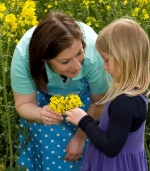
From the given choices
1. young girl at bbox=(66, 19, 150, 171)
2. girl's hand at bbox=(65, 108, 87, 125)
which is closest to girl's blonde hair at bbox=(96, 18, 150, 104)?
young girl at bbox=(66, 19, 150, 171)

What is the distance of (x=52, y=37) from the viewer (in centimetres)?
179

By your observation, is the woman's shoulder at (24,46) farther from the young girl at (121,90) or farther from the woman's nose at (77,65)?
the young girl at (121,90)

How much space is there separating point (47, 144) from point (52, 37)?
1.98ft

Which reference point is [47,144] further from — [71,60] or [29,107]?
[71,60]

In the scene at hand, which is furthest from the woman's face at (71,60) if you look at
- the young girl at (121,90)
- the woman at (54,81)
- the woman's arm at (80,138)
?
the woman's arm at (80,138)

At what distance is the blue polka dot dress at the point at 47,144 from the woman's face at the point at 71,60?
0.29 metres

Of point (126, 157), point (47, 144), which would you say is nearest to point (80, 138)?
point (47, 144)

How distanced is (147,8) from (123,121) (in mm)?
1552

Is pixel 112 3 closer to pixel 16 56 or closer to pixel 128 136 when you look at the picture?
pixel 16 56

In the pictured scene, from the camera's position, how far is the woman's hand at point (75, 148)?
2107mm

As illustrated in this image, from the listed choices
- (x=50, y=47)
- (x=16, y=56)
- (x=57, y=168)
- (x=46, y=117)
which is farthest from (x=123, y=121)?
(x=57, y=168)

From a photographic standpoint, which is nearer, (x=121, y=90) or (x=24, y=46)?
(x=121, y=90)

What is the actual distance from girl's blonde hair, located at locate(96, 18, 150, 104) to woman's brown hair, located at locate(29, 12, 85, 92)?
0.16 meters

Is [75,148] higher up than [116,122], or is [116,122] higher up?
[116,122]
